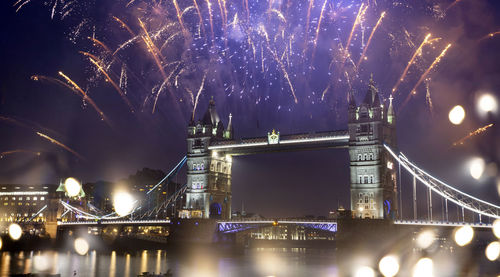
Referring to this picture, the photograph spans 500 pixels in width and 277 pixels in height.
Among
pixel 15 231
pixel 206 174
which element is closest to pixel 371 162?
pixel 206 174

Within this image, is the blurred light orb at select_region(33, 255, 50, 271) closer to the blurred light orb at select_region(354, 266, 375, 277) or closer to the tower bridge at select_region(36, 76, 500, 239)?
the tower bridge at select_region(36, 76, 500, 239)

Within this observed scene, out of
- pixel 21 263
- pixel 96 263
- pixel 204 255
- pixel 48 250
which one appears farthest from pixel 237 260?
pixel 48 250

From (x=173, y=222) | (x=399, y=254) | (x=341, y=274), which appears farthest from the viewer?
(x=173, y=222)

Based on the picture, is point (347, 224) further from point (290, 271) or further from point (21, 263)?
point (21, 263)

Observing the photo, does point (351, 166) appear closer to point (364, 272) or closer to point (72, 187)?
point (364, 272)

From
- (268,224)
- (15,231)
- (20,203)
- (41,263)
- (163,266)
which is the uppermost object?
(20,203)

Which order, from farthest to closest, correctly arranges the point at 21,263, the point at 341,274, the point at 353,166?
the point at 353,166, the point at 21,263, the point at 341,274

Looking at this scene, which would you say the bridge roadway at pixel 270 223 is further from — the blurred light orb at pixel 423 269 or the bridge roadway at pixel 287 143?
the bridge roadway at pixel 287 143
